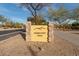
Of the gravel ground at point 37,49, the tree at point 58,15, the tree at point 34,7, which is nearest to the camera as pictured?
the gravel ground at point 37,49

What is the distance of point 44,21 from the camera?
10.5m

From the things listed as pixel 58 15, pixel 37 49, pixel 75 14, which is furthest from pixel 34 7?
pixel 37 49

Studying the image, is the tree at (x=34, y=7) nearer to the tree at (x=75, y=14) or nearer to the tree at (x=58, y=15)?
the tree at (x=58, y=15)

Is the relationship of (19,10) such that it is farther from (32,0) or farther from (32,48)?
(32,48)

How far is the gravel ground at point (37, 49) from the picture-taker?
27.5ft

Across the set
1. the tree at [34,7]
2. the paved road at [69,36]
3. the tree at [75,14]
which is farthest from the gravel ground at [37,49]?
the tree at [34,7]

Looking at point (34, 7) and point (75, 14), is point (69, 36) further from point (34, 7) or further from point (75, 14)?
point (34, 7)

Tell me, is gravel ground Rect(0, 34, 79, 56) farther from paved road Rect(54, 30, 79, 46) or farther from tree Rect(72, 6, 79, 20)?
tree Rect(72, 6, 79, 20)

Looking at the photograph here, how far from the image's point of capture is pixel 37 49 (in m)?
8.85

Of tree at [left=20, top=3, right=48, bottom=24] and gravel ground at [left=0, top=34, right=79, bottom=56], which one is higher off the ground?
tree at [left=20, top=3, right=48, bottom=24]

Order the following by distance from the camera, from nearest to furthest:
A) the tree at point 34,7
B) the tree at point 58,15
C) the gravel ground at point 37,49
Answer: the gravel ground at point 37,49, the tree at point 34,7, the tree at point 58,15

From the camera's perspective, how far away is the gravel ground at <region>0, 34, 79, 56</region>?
8.39m

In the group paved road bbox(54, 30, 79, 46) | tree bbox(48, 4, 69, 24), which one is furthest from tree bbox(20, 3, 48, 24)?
paved road bbox(54, 30, 79, 46)

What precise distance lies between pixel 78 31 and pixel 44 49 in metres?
2.30
